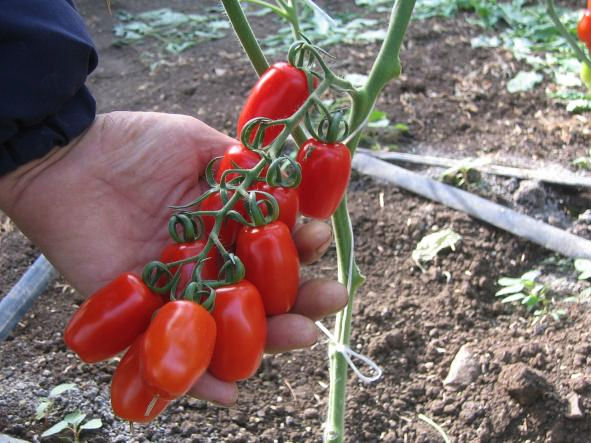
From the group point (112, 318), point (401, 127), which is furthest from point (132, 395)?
point (401, 127)

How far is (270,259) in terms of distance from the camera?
123 centimetres

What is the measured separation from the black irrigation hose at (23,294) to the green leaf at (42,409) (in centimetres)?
23

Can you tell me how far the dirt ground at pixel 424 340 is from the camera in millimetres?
1792

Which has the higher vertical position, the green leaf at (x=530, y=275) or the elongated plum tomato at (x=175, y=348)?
the elongated plum tomato at (x=175, y=348)

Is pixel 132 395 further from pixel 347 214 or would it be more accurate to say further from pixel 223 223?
pixel 347 214

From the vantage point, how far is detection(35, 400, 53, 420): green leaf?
5.81 ft

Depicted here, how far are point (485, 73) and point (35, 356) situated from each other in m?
2.29

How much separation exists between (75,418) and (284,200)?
0.84 m

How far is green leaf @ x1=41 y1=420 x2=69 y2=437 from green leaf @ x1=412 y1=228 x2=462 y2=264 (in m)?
1.08

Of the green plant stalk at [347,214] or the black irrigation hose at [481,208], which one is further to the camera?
the black irrigation hose at [481,208]

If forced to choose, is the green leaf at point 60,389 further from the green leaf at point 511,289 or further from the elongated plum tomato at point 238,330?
the green leaf at point 511,289

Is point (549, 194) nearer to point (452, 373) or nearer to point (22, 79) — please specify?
point (452, 373)

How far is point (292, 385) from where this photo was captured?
1.92 m

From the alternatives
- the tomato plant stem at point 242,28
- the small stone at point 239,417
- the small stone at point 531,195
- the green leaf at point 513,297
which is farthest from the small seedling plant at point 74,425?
the small stone at point 531,195
